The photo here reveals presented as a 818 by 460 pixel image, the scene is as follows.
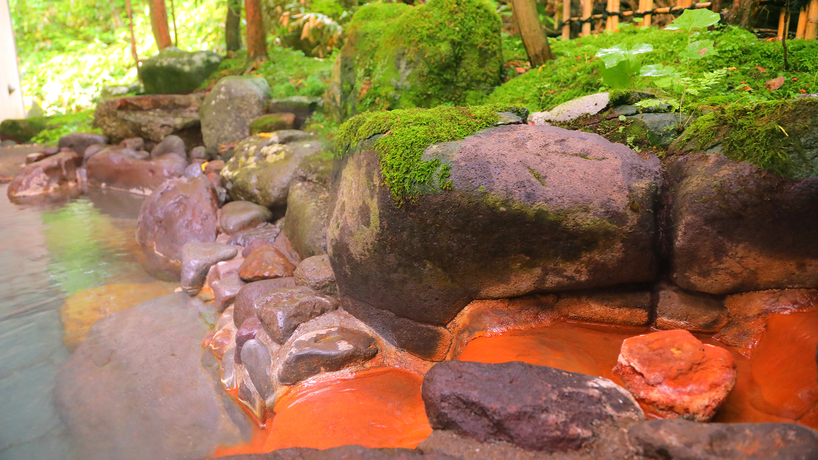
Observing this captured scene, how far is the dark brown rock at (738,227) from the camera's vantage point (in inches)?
96.3

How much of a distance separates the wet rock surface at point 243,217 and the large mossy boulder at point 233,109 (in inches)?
110

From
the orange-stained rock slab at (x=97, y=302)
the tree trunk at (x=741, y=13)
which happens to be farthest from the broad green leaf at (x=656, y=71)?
the orange-stained rock slab at (x=97, y=302)

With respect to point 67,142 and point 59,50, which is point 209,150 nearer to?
point 67,142

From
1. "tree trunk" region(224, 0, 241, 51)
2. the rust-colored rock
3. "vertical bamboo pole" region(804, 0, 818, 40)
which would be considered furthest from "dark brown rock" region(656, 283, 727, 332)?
"tree trunk" region(224, 0, 241, 51)

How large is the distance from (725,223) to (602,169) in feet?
2.34

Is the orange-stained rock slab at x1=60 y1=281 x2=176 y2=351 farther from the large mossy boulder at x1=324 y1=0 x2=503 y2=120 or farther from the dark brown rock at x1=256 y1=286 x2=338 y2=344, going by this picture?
Answer: the large mossy boulder at x1=324 y1=0 x2=503 y2=120

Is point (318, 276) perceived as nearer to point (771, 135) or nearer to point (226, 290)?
point (226, 290)

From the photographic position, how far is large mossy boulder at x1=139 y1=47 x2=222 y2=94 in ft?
38.2

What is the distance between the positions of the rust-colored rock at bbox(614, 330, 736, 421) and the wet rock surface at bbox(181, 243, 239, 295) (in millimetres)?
4407

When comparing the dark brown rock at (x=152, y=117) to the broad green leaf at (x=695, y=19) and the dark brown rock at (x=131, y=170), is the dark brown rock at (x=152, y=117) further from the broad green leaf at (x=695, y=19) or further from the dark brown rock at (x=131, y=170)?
the broad green leaf at (x=695, y=19)

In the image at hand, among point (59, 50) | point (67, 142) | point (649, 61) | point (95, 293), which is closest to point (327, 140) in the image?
point (95, 293)

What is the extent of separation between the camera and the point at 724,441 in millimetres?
1664

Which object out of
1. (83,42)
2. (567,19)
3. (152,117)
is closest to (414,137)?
(567,19)

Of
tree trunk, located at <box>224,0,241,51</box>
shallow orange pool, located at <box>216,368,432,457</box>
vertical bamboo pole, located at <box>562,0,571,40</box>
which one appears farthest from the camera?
tree trunk, located at <box>224,0,241,51</box>
